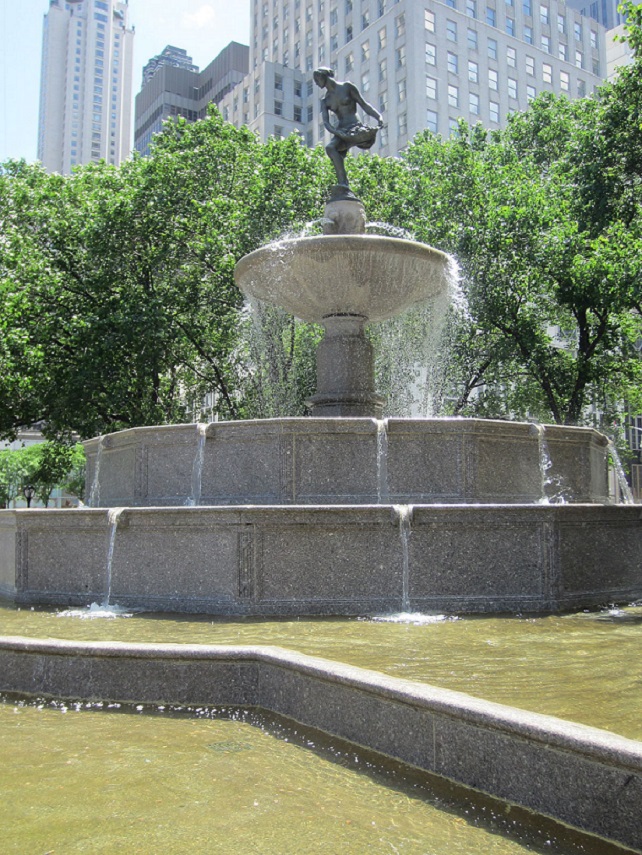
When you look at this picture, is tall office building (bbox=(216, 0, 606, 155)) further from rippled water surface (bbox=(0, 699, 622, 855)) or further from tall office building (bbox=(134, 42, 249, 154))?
rippled water surface (bbox=(0, 699, 622, 855))

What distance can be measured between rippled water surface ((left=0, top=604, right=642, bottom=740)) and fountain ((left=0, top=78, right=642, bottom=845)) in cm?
41

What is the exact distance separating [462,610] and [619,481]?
24.3ft

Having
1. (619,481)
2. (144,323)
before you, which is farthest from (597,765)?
(144,323)

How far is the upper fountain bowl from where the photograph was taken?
10391mm

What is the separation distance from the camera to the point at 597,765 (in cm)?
278

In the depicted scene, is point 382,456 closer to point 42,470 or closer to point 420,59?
point 42,470

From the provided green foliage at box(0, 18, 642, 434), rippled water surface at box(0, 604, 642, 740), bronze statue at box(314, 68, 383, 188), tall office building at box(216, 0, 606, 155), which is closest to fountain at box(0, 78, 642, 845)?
rippled water surface at box(0, 604, 642, 740)

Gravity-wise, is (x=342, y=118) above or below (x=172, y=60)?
below

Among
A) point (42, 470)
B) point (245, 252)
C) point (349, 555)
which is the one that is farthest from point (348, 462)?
point (42, 470)

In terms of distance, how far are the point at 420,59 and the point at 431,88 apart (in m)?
2.26

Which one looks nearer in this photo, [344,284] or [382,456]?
[382,456]

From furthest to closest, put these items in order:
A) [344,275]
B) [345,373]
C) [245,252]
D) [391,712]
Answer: [245,252], [345,373], [344,275], [391,712]

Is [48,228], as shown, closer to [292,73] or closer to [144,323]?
[144,323]

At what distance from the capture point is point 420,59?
196ft
